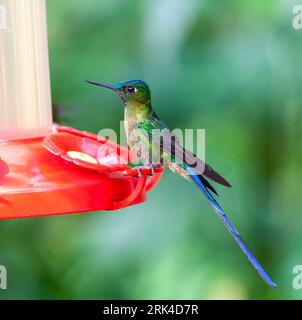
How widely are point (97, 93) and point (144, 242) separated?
111 cm

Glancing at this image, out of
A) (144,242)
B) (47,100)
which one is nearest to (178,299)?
(144,242)

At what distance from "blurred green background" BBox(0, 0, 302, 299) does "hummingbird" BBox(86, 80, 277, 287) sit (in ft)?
3.44

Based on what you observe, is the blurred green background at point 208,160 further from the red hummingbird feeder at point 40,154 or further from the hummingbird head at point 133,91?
the red hummingbird feeder at point 40,154

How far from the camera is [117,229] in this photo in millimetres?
4973

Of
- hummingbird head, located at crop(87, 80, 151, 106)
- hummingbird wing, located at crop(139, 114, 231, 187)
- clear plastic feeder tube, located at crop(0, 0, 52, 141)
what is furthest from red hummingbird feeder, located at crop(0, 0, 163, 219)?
hummingbird head, located at crop(87, 80, 151, 106)

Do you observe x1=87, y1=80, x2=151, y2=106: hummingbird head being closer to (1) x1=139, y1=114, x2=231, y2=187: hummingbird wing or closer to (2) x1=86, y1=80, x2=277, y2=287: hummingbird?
(2) x1=86, y1=80, x2=277, y2=287: hummingbird

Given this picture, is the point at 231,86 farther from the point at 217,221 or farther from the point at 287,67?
the point at 217,221

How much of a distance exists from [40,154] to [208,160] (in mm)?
1947

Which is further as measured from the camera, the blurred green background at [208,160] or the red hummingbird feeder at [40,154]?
the blurred green background at [208,160]

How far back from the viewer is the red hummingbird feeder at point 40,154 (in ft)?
9.78

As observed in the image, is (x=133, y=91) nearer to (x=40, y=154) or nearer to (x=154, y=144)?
(x=154, y=144)

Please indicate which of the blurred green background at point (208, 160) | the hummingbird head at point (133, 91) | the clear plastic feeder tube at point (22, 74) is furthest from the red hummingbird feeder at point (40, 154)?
the blurred green background at point (208, 160)

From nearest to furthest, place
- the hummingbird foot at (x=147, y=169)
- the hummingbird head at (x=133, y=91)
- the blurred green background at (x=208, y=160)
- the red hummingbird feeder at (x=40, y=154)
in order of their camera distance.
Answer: the red hummingbird feeder at (x=40, y=154) → the hummingbird foot at (x=147, y=169) → the hummingbird head at (x=133, y=91) → the blurred green background at (x=208, y=160)

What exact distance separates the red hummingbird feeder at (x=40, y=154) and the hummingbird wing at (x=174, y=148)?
13 centimetres
